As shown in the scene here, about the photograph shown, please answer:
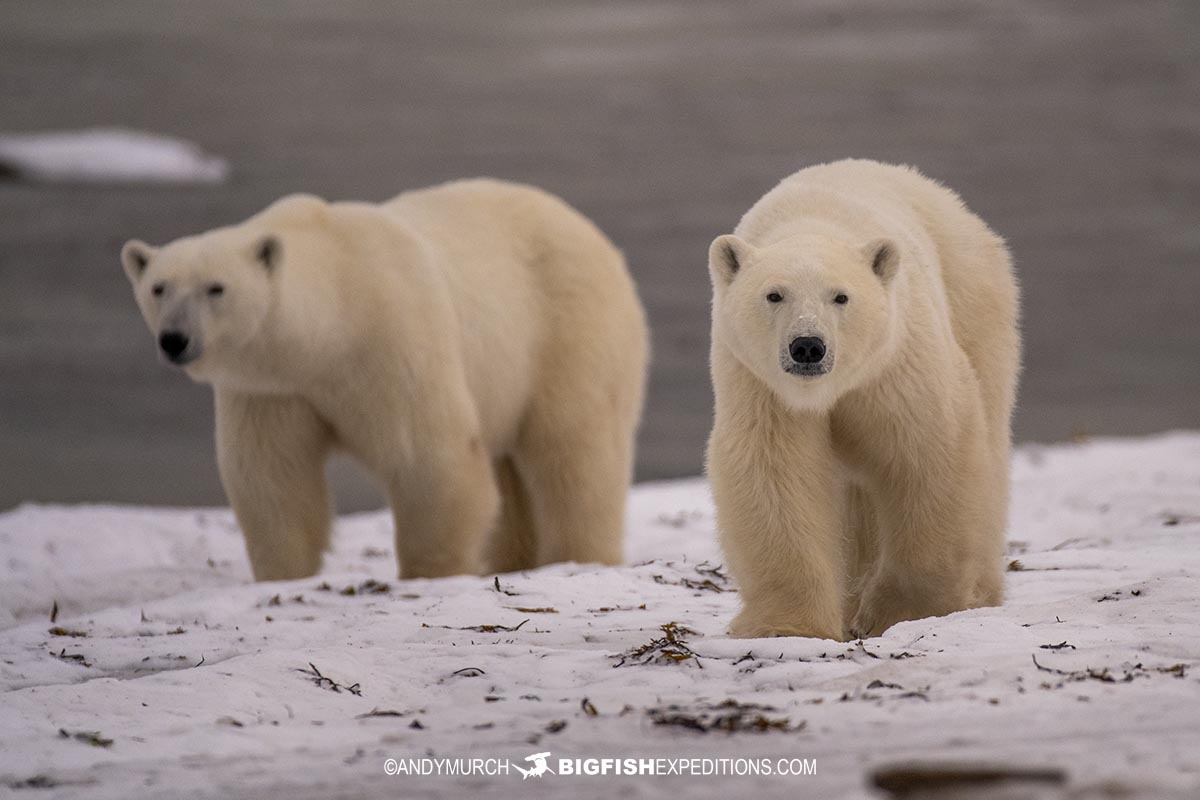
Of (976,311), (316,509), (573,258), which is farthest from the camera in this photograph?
(573,258)

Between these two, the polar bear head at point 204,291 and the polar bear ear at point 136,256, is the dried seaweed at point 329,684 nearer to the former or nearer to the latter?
the polar bear head at point 204,291

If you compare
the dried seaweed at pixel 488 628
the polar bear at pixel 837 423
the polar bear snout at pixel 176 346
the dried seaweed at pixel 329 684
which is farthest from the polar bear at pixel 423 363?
the dried seaweed at pixel 329 684

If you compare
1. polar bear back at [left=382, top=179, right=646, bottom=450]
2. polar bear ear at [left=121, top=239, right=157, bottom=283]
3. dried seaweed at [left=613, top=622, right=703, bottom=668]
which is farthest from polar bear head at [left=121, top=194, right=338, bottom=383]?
dried seaweed at [left=613, top=622, right=703, bottom=668]

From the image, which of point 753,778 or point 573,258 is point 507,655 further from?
point 573,258

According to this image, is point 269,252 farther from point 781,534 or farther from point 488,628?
point 781,534

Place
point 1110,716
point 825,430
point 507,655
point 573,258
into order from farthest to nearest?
point 573,258, point 825,430, point 507,655, point 1110,716

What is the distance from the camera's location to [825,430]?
15.3 feet

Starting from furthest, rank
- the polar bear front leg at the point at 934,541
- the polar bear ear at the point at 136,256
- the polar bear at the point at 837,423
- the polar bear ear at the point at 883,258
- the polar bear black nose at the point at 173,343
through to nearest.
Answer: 1. the polar bear ear at the point at 136,256
2. the polar bear black nose at the point at 173,343
3. the polar bear front leg at the point at 934,541
4. the polar bear ear at the point at 883,258
5. the polar bear at the point at 837,423

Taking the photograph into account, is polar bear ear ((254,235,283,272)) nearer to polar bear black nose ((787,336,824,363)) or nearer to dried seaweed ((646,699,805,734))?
polar bear black nose ((787,336,824,363))

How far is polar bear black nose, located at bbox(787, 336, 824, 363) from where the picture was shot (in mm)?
4215

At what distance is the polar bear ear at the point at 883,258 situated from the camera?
178 inches

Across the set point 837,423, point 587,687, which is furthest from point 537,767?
point 837,423

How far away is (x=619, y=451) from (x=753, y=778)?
4.89m

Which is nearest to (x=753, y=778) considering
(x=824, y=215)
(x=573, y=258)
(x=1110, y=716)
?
(x=1110, y=716)
